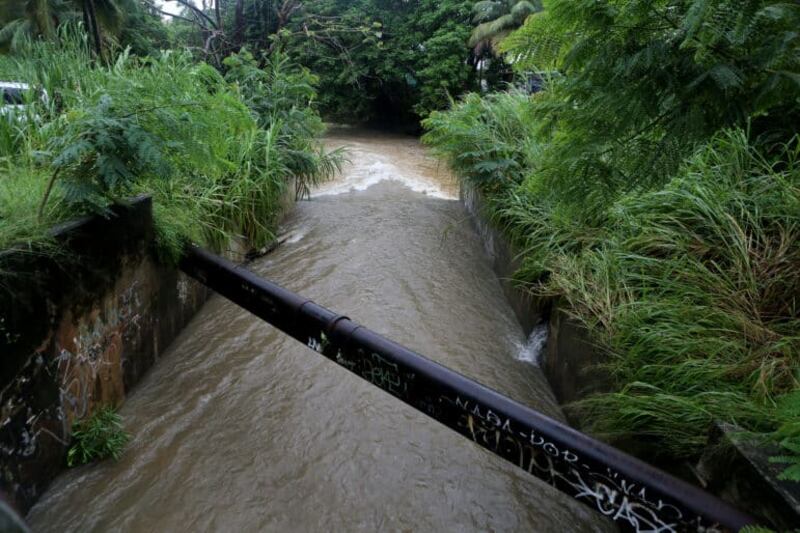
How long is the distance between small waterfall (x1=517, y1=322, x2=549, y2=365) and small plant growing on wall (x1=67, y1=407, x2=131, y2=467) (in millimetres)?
3253

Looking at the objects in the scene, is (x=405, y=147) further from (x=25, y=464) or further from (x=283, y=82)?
(x=25, y=464)

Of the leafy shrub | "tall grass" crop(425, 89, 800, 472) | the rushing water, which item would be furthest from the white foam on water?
"tall grass" crop(425, 89, 800, 472)

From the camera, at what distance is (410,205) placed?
9.59 m

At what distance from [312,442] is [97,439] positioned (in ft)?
4.21

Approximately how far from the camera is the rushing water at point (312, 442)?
109 inches

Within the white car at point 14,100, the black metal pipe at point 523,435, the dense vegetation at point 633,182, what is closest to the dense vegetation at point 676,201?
the dense vegetation at point 633,182

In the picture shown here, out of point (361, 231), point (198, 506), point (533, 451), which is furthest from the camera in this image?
point (361, 231)

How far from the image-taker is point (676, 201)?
3.64 metres

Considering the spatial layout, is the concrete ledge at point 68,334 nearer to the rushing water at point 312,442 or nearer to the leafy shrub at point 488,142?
the rushing water at point 312,442

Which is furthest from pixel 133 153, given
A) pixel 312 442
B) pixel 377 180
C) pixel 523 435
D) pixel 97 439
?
pixel 377 180

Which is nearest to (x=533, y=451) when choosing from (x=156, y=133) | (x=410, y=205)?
(x=156, y=133)

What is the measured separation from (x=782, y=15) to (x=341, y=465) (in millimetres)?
3010

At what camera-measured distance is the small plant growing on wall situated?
2.91 meters

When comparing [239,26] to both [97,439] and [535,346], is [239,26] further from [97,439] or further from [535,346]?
[97,439]
